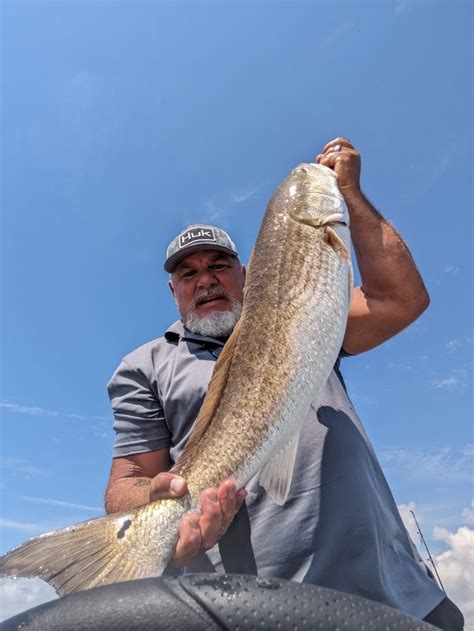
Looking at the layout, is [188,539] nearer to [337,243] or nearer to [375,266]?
[337,243]

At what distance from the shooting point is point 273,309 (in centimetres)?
303

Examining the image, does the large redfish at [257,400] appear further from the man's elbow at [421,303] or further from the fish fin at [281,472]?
the man's elbow at [421,303]

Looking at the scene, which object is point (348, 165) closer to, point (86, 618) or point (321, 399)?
point (321, 399)

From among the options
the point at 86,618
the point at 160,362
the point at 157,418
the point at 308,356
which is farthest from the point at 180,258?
the point at 86,618

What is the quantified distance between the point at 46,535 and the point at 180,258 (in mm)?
2751

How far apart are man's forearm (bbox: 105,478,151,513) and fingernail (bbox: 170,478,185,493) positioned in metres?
0.71

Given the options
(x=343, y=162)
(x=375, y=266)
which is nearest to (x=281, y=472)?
(x=375, y=266)

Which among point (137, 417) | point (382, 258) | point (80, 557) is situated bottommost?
point (80, 557)

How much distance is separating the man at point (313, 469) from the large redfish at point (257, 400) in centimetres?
14

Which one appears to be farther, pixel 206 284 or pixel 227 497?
pixel 206 284

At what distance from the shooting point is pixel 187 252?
183 inches

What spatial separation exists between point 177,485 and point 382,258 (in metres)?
1.99

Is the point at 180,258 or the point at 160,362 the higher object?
the point at 180,258

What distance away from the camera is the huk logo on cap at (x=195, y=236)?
4.65 metres
